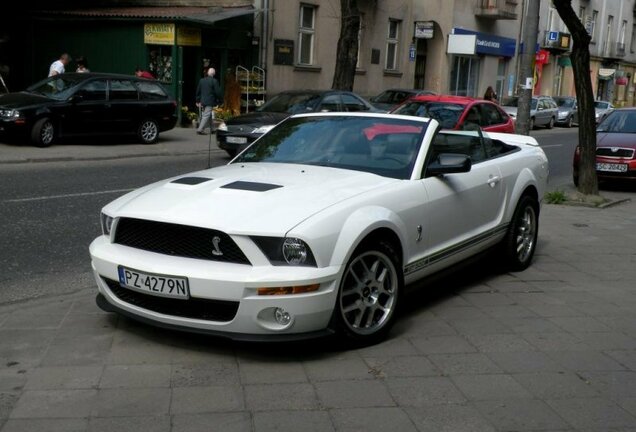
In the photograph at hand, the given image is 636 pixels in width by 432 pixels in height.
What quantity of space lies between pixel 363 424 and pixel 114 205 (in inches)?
90.9

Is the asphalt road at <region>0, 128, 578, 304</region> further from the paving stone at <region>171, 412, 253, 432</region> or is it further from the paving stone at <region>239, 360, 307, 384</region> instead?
the paving stone at <region>171, 412, 253, 432</region>

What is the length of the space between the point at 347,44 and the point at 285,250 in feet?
61.4

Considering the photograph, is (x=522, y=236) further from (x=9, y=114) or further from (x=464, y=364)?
(x=9, y=114)

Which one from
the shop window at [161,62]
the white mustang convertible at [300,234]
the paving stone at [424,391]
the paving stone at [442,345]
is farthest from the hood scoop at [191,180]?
the shop window at [161,62]

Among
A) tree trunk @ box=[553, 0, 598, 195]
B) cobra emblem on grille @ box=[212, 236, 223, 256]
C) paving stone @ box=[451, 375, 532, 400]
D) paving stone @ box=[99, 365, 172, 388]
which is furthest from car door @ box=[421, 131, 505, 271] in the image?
tree trunk @ box=[553, 0, 598, 195]

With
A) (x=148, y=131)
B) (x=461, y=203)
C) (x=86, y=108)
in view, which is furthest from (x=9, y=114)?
(x=461, y=203)

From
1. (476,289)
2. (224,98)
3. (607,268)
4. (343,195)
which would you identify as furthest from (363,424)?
(224,98)

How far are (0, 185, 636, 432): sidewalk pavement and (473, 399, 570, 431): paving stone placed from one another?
1 cm

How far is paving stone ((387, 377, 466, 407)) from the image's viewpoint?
4250 mm

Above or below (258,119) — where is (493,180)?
above

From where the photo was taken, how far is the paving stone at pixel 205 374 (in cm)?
441

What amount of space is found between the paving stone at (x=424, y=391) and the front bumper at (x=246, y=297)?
1.88 feet

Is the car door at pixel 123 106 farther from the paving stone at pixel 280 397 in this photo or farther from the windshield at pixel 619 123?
the paving stone at pixel 280 397

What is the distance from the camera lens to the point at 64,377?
14.6 ft
